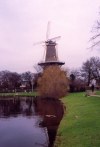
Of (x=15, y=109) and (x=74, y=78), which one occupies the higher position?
(x=74, y=78)

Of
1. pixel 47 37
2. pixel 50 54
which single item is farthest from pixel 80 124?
pixel 47 37

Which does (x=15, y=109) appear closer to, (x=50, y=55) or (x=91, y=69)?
(x=50, y=55)

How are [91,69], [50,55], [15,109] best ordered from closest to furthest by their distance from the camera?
1. [15,109]
2. [50,55]
3. [91,69]

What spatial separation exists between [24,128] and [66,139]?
874 cm

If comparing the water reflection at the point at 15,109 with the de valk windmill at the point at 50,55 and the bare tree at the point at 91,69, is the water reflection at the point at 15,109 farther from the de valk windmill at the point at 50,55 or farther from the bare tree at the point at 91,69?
the bare tree at the point at 91,69

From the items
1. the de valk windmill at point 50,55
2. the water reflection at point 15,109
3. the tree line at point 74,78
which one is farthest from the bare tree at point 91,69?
the water reflection at point 15,109

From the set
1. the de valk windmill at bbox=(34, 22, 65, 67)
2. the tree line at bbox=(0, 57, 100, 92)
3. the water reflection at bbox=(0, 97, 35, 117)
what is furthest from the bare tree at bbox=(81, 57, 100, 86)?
the water reflection at bbox=(0, 97, 35, 117)

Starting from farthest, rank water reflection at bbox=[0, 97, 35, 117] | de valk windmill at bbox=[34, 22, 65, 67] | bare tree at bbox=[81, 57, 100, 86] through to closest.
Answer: bare tree at bbox=[81, 57, 100, 86] → de valk windmill at bbox=[34, 22, 65, 67] → water reflection at bbox=[0, 97, 35, 117]

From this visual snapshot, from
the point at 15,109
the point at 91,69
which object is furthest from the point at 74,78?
the point at 15,109

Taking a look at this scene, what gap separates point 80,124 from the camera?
19.6 metres

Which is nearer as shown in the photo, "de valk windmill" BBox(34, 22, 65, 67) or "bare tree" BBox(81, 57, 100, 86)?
"de valk windmill" BBox(34, 22, 65, 67)

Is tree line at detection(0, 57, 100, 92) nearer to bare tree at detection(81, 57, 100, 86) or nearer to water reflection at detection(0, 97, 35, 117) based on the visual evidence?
bare tree at detection(81, 57, 100, 86)

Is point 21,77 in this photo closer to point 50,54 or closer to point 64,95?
point 50,54

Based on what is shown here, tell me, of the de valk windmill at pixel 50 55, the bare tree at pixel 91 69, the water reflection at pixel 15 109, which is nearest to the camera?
the water reflection at pixel 15 109
